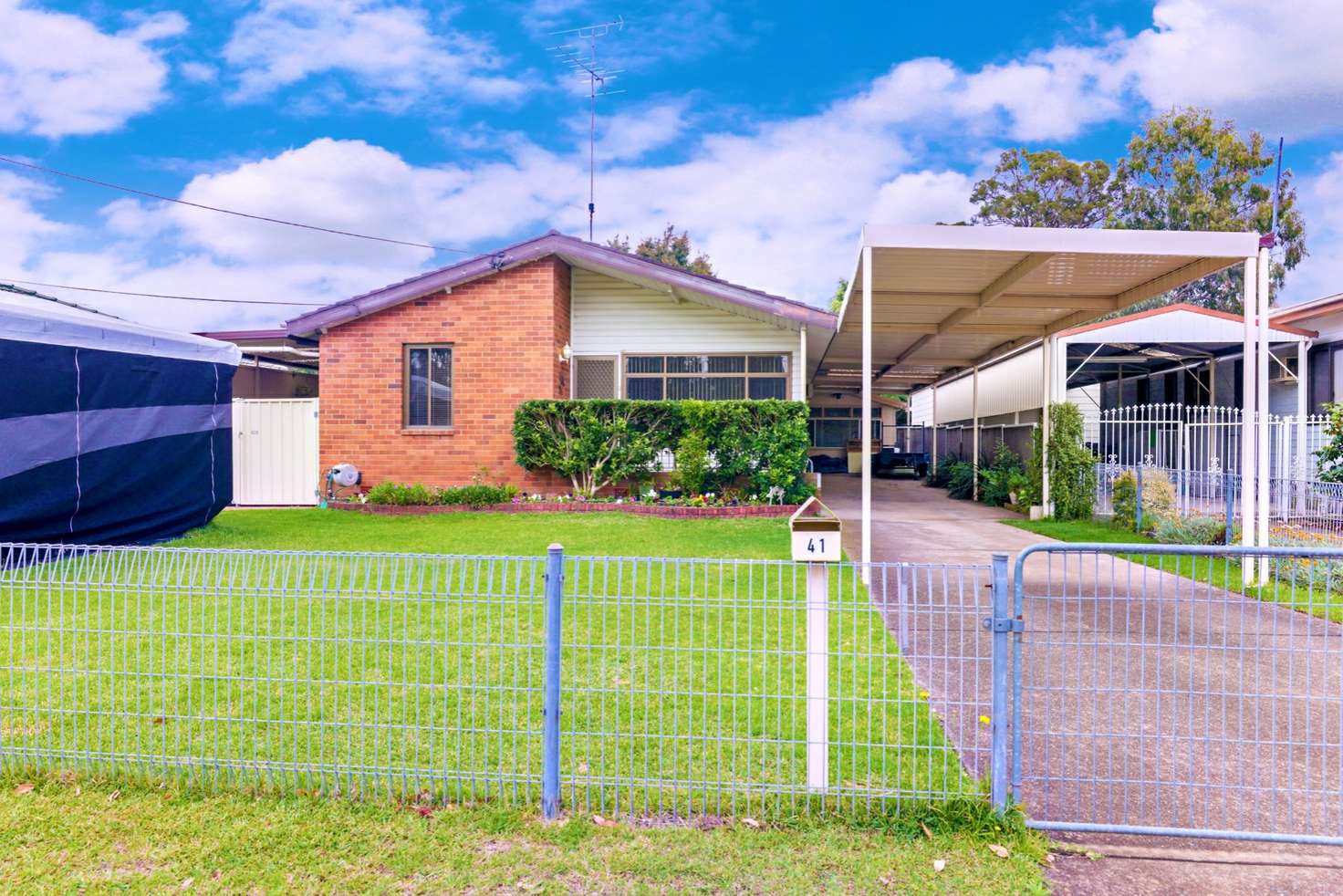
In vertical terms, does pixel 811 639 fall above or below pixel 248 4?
below

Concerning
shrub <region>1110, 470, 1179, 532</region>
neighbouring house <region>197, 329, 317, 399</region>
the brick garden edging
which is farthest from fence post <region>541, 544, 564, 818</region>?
neighbouring house <region>197, 329, 317, 399</region>

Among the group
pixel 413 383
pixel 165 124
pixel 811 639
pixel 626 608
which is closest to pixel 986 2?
pixel 413 383

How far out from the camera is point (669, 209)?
4294 centimetres

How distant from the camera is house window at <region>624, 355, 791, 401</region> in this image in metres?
14.6

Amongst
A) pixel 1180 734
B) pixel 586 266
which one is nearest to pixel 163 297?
pixel 586 266

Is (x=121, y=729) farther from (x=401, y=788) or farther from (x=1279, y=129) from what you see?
(x=1279, y=129)

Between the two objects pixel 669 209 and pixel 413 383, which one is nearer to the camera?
pixel 413 383

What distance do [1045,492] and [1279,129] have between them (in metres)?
27.9

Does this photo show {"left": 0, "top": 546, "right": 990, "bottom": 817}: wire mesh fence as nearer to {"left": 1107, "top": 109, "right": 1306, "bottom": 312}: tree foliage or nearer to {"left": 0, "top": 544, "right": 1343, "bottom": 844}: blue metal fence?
{"left": 0, "top": 544, "right": 1343, "bottom": 844}: blue metal fence

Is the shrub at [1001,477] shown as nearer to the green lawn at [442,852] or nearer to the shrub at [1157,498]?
the shrub at [1157,498]

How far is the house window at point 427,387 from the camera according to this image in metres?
14.5

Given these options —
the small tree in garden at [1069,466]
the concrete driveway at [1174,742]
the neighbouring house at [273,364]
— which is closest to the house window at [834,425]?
A: the small tree in garden at [1069,466]

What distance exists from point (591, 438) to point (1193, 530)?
830 centimetres

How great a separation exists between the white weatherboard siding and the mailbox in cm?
1115
